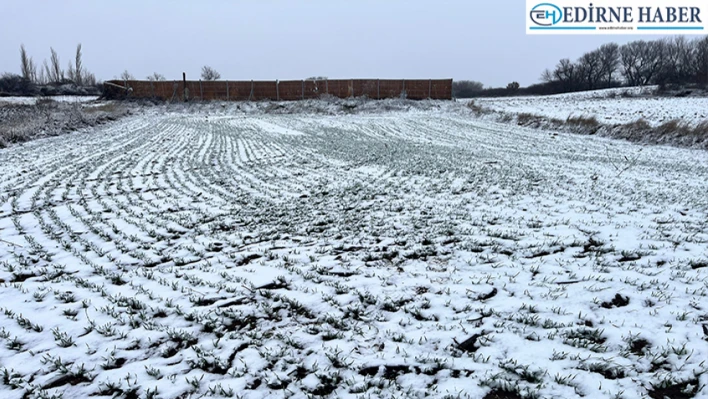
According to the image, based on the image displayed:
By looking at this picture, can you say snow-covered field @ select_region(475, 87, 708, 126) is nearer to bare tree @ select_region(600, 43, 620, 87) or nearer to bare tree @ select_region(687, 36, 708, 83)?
bare tree @ select_region(687, 36, 708, 83)

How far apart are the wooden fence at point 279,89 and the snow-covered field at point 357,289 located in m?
40.1

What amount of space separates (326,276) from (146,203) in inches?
185

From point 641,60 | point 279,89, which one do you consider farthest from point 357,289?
point 641,60

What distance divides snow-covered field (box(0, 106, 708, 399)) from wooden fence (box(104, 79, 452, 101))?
40.1 meters

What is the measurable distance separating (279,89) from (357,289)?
46.1 metres

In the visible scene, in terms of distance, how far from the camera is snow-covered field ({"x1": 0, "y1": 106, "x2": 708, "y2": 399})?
8.55ft

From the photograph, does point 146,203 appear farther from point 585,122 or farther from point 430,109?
point 430,109

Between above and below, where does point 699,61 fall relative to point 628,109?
above

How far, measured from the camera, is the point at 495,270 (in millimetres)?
4160

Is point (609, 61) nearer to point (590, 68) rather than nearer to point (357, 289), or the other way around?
point (590, 68)

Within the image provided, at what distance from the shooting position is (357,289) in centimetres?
382

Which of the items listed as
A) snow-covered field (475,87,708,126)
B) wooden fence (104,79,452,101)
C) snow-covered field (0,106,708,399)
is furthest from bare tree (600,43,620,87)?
snow-covered field (0,106,708,399)

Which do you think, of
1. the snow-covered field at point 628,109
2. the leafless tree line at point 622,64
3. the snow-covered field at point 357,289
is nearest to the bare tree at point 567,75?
the leafless tree line at point 622,64

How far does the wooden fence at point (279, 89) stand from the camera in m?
45.3
